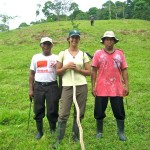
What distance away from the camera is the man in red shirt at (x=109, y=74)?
5.89 meters

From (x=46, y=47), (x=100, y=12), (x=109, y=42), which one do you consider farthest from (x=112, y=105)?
(x=100, y=12)

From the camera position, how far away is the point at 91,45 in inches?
992

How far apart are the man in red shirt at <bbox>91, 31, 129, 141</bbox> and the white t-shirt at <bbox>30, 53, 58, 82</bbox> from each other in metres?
0.74

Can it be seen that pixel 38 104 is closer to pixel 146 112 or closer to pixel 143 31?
pixel 146 112

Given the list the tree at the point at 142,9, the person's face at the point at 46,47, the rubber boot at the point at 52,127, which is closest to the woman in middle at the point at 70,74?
the person's face at the point at 46,47

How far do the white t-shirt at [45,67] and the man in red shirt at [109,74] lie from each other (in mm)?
742

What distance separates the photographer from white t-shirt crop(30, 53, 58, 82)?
19.6 feet

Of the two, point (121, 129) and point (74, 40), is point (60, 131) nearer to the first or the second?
point (121, 129)

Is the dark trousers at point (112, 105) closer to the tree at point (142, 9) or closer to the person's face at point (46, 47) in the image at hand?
the person's face at point (46, 47)

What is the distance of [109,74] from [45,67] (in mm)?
1175

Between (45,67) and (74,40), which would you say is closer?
(74,40)

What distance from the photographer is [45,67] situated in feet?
19.6

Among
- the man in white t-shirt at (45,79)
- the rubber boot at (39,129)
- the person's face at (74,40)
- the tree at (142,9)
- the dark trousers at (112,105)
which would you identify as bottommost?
the rubber boot at (39,129)

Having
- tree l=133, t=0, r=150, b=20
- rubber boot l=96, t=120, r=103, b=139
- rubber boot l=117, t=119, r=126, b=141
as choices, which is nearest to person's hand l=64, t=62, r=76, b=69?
rubber boot l=96, t=120, r=103, b=139
